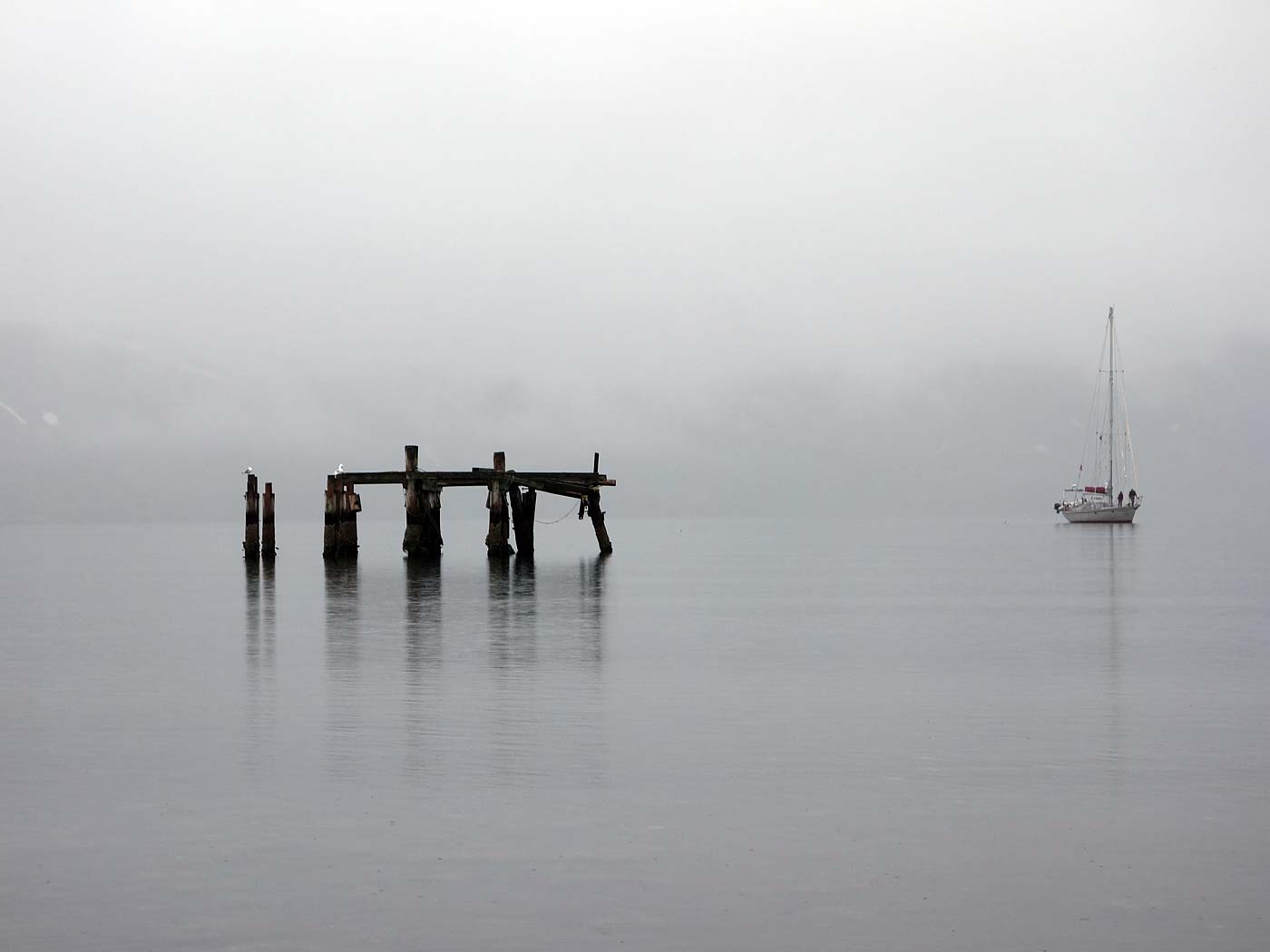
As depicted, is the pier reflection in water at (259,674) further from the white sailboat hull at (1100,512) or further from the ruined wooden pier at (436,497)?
the white sailboat hull at (1100,512)

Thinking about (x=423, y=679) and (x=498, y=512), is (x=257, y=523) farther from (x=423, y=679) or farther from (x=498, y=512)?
(x=423, y=679)

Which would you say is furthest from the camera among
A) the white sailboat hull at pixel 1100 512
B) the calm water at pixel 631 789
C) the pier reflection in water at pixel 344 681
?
the white sailboat hull at pixel 1100 512

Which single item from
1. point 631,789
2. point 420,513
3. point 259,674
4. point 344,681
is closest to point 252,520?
point 420,513

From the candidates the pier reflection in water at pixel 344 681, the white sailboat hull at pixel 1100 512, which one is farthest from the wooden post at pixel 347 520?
the white sailboat hull at pixel 1100 512

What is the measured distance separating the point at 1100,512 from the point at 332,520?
101 m

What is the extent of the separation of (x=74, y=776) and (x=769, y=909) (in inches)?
302

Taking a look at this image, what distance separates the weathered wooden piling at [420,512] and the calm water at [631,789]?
21020 mm

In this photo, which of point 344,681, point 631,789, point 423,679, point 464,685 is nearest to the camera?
point 631,789

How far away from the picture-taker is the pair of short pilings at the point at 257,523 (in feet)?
183

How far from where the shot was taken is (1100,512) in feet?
462

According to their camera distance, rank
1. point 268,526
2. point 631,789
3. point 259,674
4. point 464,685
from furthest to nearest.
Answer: point 268,526 → point 259,674 → point 464,685 → point 631,789

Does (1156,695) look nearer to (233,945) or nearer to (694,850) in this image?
(694,850)

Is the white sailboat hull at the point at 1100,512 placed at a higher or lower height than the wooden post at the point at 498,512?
lower

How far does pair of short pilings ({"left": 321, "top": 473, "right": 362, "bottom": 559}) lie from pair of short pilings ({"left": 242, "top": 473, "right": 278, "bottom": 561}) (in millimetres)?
2330
